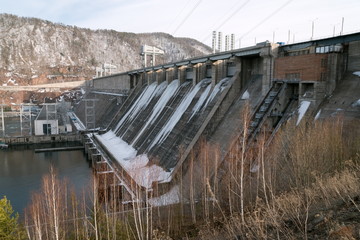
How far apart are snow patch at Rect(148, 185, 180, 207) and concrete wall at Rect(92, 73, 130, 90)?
1027 inches

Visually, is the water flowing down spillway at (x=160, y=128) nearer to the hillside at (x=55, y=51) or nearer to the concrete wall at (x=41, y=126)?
the concrete wall at (x=41, y=126)

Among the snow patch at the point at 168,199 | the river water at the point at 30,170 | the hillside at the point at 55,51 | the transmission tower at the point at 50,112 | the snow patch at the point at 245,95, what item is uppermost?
the hillside at the point at 55,51

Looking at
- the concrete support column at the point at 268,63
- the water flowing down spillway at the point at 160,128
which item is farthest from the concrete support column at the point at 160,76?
the concrete support column at the point at 268,63

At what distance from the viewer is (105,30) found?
4781 inches

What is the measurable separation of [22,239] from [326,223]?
7873 mm

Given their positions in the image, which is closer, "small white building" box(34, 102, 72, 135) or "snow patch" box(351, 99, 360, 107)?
"snow patch" box(351, 99, 360, 107)

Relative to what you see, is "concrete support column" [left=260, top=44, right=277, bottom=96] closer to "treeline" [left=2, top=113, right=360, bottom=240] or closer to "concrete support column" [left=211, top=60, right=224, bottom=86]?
"treeline" [left=2, top=113, right=360, bottom=240]

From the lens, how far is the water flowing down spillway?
16859 millimetres

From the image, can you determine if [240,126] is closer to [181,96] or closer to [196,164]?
[196,164]

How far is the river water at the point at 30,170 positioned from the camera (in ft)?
61.7

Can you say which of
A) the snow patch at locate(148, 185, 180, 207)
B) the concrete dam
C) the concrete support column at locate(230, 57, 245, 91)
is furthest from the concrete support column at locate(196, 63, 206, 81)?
the snow patch at locate(148, 185, 180, 207)

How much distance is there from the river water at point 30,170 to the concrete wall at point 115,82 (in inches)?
475

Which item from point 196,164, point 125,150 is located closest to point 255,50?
point 196,164

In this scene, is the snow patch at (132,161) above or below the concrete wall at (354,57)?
below
